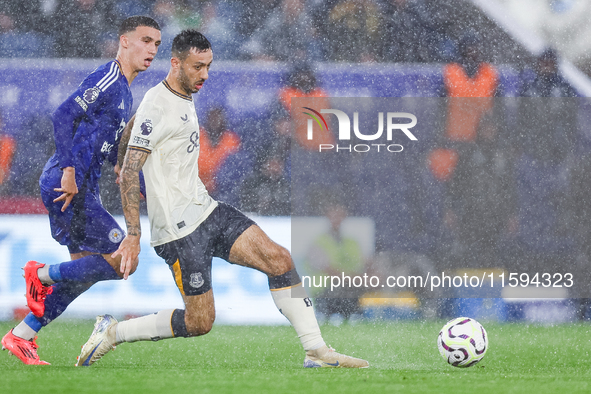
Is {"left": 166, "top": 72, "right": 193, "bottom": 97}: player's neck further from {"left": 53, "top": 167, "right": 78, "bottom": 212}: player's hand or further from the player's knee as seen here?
the player's knee

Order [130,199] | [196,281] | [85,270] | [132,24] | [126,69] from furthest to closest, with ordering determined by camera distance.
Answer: [132,24] → [126,69] → [85,270] → [130,199] → [196,281]

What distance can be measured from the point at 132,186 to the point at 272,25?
13.5ft

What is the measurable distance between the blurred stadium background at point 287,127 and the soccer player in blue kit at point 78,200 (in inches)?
50.5

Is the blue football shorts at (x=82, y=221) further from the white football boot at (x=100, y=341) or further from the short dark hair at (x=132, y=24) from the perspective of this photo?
the short dark hair at (x=132, y=24)

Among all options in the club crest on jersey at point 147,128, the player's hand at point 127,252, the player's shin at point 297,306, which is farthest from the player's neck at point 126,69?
the player's shin at point 297,306

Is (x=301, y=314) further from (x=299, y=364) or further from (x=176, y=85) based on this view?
(x=176, y=85)

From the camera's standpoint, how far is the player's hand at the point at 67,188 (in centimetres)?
430

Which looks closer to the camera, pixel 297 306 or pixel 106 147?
pixel 297 306

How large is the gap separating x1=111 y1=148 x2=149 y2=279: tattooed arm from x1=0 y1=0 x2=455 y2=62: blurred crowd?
132 inches

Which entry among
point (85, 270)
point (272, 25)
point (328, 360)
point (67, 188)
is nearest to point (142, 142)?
point (67, 188)

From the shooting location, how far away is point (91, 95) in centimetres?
438

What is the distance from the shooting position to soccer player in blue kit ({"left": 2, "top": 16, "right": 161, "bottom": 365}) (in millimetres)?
4234

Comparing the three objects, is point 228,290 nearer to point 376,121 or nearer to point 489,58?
point 376,121

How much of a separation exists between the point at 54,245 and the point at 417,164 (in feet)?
10.4
